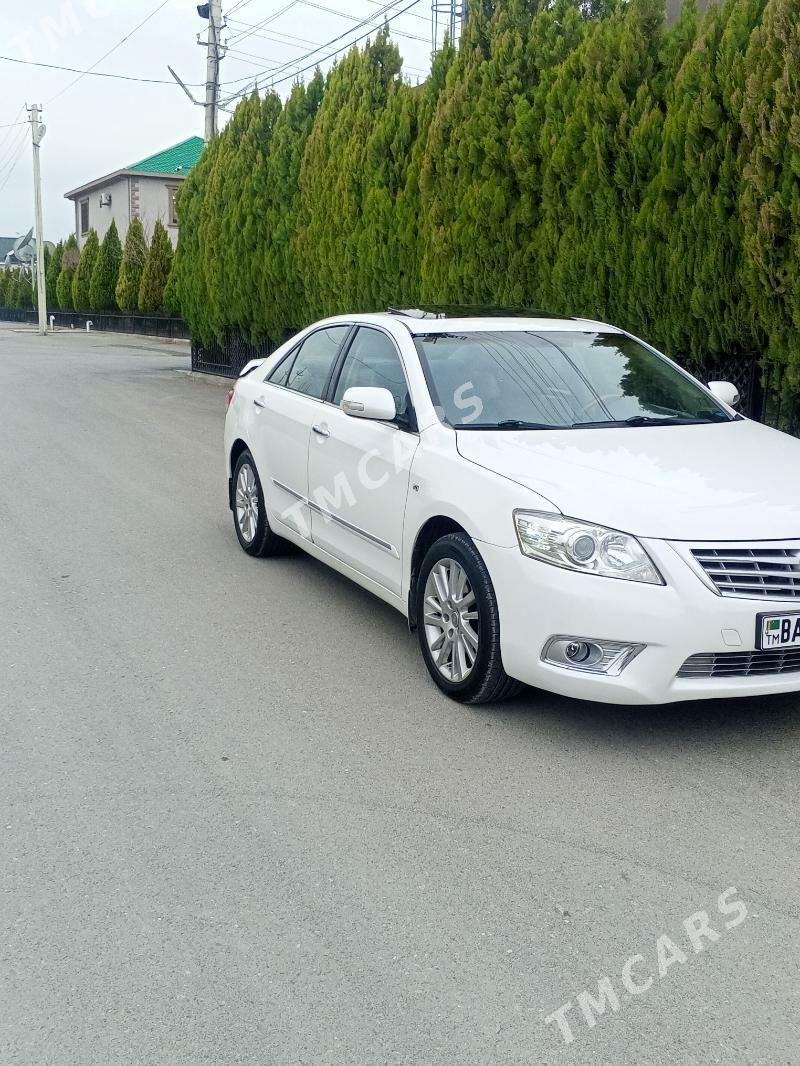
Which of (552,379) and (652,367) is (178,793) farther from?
(652,367)

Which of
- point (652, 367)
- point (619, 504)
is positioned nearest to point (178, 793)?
point (619, 504)

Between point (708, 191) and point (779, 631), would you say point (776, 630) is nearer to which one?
point (779, 631)

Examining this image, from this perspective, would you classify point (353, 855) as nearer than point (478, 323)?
Yes

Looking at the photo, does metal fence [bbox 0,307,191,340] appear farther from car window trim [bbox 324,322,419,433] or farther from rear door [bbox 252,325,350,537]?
car window trim [bbox 324,322,419,433]

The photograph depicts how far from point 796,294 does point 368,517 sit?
4261 millimetres

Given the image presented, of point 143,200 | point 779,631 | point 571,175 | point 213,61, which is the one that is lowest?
point 779,631

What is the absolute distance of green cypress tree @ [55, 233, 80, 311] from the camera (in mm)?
53656

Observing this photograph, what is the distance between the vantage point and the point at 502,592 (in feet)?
15.1

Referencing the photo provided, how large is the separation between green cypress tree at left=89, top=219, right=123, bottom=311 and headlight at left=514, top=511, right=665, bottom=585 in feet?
149

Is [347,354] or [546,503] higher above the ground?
[347,354]

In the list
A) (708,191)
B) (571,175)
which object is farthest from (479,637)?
(571,175)

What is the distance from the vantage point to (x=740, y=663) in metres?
4.33

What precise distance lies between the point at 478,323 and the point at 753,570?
2542 millimetres

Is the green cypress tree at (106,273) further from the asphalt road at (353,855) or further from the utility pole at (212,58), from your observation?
the asphalt road at (353,855)
